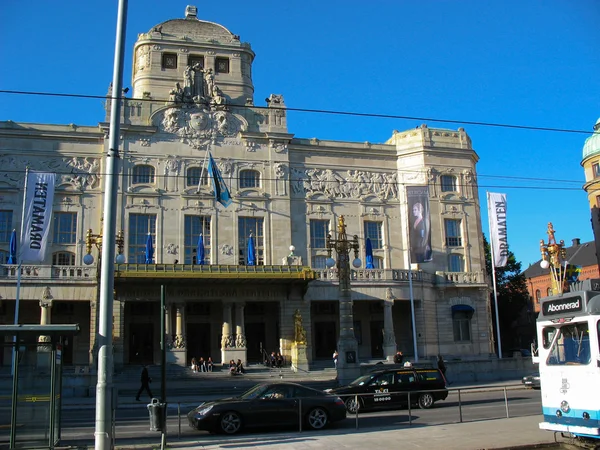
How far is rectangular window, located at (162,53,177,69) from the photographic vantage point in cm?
5356

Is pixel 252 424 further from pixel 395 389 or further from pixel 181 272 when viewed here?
pixel 181 272

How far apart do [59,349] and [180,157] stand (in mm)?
35121

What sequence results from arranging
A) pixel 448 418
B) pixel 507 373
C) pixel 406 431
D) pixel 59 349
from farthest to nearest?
1. pixel 507 373
2. pixel 448 418
3. pixel 406 431
4. pixel 59 349

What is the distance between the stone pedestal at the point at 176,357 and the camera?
4262cm

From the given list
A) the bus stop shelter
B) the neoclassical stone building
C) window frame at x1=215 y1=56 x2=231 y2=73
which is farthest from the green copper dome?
the bus stop shelter

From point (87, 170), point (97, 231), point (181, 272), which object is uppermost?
point (87, 170)

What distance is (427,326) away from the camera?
49969mm

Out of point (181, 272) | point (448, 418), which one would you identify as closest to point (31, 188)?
point (181, 272)

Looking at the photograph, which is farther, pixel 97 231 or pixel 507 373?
pixel 97 231

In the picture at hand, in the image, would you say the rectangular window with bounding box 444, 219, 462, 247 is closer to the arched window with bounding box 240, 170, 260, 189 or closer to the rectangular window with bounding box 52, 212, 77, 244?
the arched window with bounding box 240, 170, 260, 189

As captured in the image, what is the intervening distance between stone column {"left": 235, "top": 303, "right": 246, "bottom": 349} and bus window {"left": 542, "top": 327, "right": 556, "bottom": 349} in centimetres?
3202

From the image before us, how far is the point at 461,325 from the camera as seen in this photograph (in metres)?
52.3

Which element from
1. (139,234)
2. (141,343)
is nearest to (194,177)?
(139,234)

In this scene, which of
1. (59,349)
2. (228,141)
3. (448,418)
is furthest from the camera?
(228,141)
